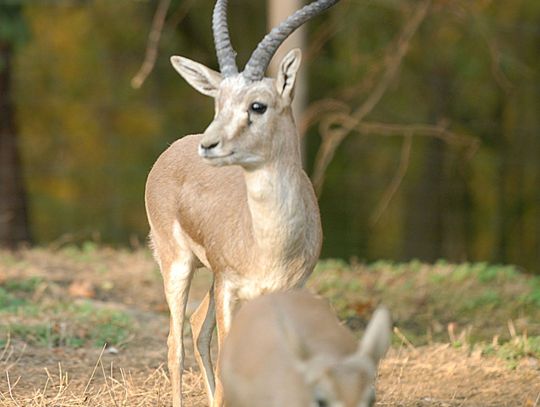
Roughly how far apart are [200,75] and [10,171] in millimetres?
8234

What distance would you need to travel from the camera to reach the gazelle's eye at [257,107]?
17.7ft

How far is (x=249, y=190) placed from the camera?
17.9 feet

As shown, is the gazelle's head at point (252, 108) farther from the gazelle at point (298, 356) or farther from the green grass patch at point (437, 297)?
the green grass patch at point (437, 297)

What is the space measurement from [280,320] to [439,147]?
1189 cm

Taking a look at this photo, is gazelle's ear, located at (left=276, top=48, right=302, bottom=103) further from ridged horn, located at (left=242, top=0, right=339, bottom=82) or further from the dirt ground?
the dirt ground

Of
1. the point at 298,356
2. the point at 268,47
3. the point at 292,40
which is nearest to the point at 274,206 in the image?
the point at 268,47

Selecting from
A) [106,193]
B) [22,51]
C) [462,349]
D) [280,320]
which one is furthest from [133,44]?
[280,320]

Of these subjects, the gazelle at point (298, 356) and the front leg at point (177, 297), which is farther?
the front leg at point (177, 297)

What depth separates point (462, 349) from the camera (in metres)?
6.93

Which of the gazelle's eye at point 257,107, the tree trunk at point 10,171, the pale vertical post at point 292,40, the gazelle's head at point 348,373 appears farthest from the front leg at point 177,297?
the tree trunk at point 10,171

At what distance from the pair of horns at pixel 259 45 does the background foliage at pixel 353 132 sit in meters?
8.58

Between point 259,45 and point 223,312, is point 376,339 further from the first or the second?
point 259,45

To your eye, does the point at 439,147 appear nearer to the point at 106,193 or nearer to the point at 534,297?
the point at 106,193

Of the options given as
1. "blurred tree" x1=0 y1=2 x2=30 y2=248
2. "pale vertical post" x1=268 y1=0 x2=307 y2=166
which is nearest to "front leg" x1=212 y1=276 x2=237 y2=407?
"pale vertical post" x1=268 y1=0 x2=307 y2=166
